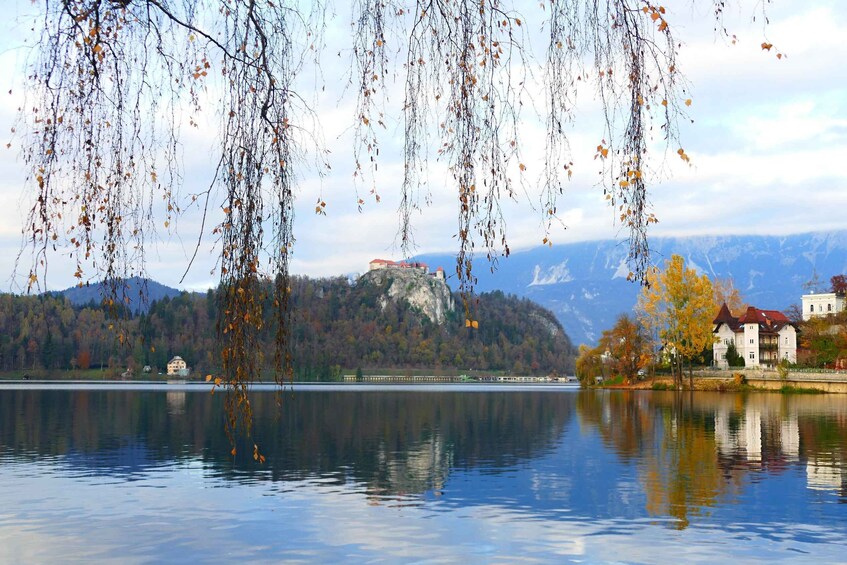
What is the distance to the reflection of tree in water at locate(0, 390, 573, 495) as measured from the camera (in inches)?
1184

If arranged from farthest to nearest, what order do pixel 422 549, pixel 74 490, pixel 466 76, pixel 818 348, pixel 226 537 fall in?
pixel 818 348
pixel 74 490
pixel 226 537
pixel 422 549
pixel 466 76

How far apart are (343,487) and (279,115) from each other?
69.4 ft

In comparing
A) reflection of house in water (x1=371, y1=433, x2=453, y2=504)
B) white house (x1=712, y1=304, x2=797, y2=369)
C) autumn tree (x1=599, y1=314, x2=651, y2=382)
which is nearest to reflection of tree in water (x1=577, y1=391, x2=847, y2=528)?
reflection of house in water (x1=371, y1=433, x2=453, y2=504)

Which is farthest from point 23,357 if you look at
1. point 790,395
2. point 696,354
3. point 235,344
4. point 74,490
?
point 235,344

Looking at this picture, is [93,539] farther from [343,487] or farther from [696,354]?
[696,354]

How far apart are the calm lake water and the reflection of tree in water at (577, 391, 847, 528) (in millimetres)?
142

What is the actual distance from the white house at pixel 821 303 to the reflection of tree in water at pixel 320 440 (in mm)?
72918

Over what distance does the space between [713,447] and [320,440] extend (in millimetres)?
17728

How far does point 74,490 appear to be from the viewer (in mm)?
25156

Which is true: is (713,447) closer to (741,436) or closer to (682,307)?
(741,436)

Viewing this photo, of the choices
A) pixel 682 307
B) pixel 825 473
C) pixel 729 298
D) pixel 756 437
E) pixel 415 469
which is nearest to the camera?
pixel 825 473

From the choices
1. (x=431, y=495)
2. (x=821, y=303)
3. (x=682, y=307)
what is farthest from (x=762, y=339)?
(x=431, y=495)

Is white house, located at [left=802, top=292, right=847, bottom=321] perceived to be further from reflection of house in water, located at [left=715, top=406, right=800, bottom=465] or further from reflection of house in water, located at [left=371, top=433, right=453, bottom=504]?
reflection of house in water, located at [left=371, top=433, right=453, bottom=504]

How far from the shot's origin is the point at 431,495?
2462 centimetres
